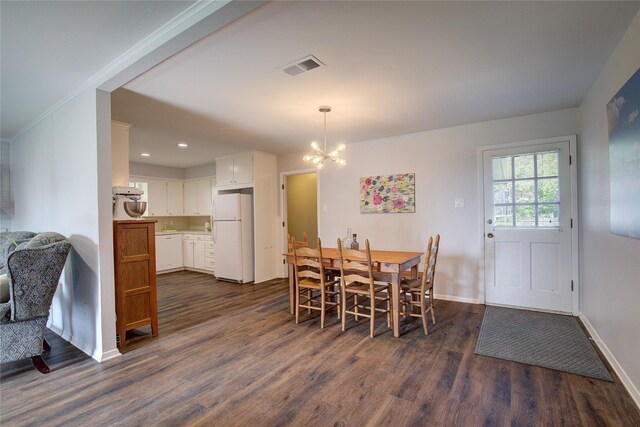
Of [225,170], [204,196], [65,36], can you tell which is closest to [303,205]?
[225,170]

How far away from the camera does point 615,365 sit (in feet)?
7.22

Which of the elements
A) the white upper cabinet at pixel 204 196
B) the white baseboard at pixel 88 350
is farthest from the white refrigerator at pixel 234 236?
the white baseboard at pixel 88 350


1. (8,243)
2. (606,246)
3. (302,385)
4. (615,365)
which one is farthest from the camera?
(8,243)

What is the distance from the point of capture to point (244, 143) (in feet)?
15.6

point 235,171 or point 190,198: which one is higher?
point 235,171

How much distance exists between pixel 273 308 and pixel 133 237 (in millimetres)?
1827

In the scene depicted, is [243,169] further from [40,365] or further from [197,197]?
[40,365]

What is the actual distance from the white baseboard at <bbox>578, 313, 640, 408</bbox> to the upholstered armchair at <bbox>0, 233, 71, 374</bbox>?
4.16 metres

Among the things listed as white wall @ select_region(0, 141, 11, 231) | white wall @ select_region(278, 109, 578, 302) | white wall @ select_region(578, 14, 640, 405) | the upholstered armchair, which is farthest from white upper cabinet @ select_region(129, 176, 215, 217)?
white wall @ select_region(578, 14, 640, 405)

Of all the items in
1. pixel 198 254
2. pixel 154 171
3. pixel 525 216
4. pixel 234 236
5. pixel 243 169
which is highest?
pixel 154 171

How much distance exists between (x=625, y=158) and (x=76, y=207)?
4.34m

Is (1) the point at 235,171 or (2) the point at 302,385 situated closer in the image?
(2) the point at 302,385

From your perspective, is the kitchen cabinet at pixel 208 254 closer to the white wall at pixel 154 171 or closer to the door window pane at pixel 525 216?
the white wall at pixel 154 171

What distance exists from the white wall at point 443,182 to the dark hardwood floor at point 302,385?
1129mm
